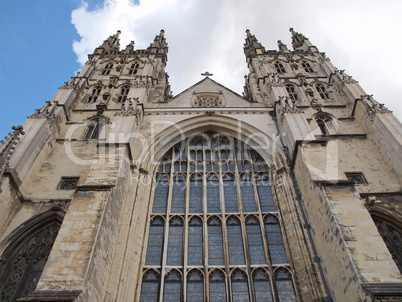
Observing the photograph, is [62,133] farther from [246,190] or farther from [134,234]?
[246,190]

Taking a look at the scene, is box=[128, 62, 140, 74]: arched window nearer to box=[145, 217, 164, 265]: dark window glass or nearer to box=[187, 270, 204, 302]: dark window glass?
box=[145, 217, 164, 265]: dark window glass

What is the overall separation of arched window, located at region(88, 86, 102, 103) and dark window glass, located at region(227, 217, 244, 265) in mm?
10028

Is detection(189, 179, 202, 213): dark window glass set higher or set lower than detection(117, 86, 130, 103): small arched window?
lower

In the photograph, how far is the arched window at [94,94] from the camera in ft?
54.4

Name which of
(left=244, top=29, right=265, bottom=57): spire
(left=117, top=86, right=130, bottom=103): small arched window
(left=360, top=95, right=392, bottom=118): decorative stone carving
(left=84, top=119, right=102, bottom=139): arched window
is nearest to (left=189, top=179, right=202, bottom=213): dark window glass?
(left=84, top=119, right=102, bottom=139): arched window

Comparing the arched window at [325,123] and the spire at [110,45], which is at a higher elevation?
the spire at [110,45]

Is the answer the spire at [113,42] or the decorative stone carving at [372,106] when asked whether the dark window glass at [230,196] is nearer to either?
the decorative stone carving at [372,106]

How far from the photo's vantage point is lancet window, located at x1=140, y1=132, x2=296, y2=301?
28.0 ft

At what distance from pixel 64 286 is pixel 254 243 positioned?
207 inches

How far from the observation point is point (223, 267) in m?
8.93

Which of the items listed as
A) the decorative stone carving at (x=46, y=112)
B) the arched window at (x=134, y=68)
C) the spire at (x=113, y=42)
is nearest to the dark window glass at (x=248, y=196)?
the decorative stone carving at (x=46, y=112)

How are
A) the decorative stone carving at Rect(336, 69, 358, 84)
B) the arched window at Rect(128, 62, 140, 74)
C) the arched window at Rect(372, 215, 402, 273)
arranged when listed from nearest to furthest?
the arched window at Rect(372, 215, 402, 273) < the decorative stone carving at Rect(336, 69, 358, 84) < the arched window at Rect(128, 62, 140, 74)

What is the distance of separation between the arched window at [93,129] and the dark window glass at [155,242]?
5436 mm

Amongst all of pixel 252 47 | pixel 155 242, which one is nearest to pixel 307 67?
pixel 252 47
